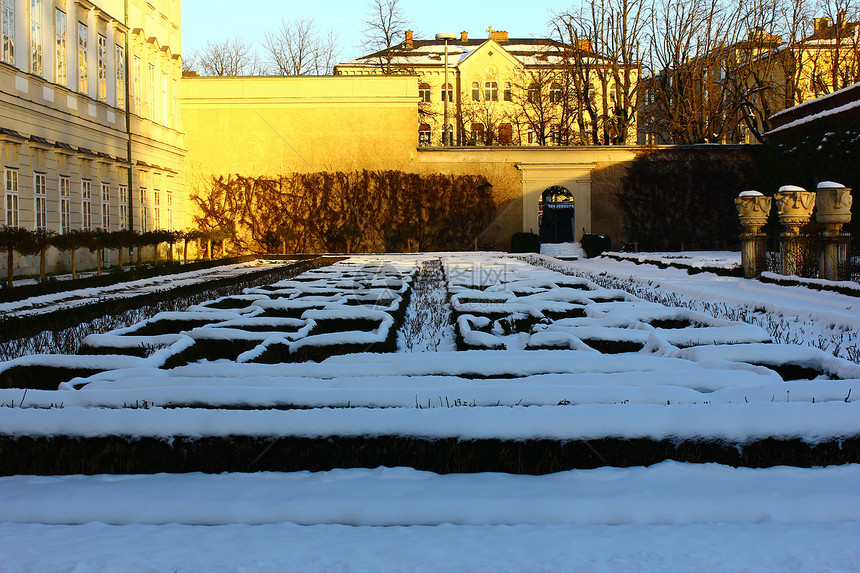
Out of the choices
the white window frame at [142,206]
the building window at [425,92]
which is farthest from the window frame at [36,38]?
the building window at [425,92]

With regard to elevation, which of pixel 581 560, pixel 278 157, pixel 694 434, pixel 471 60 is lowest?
pixel 581 560

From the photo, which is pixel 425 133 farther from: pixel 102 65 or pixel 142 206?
pixel 102 65

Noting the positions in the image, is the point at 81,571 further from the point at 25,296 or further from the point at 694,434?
the point at 25,296

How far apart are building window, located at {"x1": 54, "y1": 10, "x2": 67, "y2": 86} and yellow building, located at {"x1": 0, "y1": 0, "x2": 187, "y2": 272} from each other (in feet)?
0.07

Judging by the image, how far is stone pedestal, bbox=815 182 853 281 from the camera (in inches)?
416

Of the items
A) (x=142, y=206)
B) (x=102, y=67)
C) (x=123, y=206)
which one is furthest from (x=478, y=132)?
(x=102, y=67)

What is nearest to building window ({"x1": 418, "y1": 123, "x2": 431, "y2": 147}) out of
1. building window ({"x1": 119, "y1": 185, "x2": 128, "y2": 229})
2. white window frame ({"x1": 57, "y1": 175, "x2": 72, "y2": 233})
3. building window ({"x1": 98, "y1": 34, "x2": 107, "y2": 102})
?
building window ({"x1": 119, "y1": 185, "x2": 128, "y2": 229})

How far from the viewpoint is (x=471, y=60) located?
47.8 meters

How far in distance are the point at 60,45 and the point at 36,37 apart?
120 centimetres

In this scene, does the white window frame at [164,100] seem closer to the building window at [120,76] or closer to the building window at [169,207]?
the building window at [169,207]

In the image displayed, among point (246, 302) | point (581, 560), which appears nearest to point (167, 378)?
point (581, 560)

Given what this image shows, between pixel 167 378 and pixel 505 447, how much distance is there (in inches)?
80.3

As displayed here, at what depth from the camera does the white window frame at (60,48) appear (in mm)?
16375

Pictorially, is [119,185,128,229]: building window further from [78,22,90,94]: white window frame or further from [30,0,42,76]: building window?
[30,0,42,76]: building window
